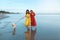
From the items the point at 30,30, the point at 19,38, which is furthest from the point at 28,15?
the point at 19,38

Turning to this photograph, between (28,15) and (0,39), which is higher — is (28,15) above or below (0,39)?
above

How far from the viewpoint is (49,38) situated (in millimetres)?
7309

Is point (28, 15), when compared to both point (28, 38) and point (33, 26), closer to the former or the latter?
point (33, 26)

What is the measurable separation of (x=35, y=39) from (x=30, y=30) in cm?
230

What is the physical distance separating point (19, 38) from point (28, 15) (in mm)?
1858

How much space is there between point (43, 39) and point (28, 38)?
57 cm

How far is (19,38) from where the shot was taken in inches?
286

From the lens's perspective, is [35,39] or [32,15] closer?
[35,39]

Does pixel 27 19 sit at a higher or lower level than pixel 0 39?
higher

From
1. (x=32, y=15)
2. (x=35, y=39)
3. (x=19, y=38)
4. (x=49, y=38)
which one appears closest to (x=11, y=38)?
(x=19, y=38)

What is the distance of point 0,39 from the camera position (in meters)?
7.13

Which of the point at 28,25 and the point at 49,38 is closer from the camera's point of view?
the point at 49,38

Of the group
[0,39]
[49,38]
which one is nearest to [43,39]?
[49,38]

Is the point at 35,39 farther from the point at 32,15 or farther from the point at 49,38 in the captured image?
the point at 32,15
